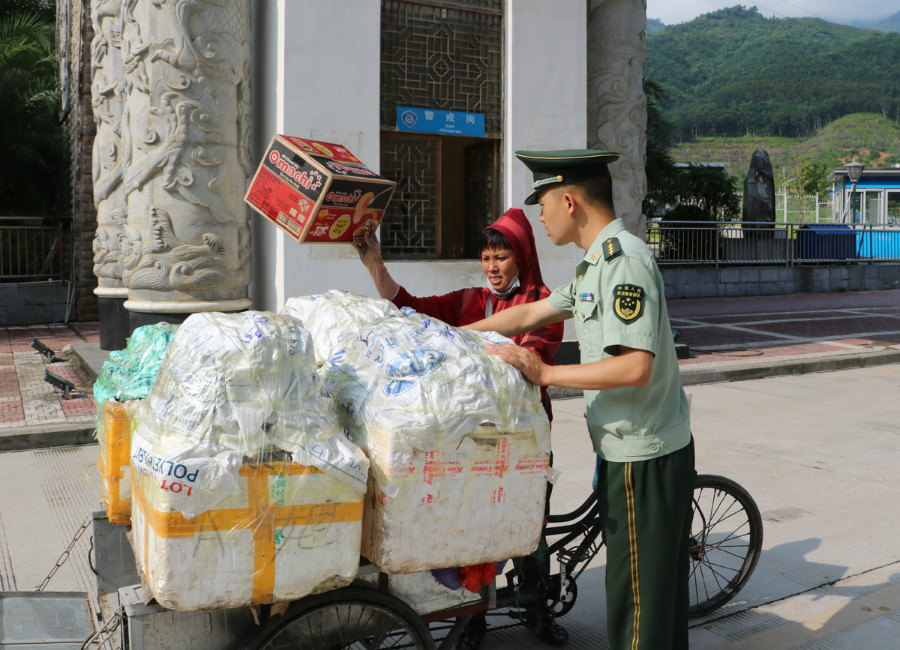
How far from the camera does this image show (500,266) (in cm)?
336

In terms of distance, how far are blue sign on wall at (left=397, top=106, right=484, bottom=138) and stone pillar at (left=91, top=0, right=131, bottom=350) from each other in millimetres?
4284

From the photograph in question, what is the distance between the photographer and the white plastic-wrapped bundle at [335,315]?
270cm

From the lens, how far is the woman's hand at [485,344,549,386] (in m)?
2.45

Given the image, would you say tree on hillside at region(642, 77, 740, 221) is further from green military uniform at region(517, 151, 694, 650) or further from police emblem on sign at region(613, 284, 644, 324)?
police emblem on sign at region(613, 284, 644, 324)

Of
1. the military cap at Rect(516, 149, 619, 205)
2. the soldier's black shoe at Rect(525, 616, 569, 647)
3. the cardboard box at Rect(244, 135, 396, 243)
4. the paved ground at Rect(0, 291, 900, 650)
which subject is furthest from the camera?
the paved ground at Rect(0, 291, 900, 650)

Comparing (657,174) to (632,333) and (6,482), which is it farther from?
(632,333)

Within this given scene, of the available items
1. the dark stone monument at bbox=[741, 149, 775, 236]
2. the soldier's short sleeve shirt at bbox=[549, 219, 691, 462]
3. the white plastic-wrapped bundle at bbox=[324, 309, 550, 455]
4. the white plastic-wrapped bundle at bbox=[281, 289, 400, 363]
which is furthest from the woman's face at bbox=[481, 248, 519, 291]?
the dark stone monument at bbox=[741, 149, 775, 236]

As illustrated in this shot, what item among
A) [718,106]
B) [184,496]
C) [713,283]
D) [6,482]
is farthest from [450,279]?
[718,106]

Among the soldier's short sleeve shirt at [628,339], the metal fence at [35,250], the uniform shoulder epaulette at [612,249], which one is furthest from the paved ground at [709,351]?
the uniform shoulder epaulette at [612,249]

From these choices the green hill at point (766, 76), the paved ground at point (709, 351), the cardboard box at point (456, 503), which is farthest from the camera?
the green hill at point (766, 76)

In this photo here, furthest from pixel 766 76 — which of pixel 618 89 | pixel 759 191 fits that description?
pixel 618 89

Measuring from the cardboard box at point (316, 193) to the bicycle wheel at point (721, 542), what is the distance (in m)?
1.76

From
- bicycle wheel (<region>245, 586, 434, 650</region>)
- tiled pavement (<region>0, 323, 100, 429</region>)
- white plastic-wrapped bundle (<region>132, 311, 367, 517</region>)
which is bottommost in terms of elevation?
tiled pavement (<region>0, 323, 100, 429</region>)

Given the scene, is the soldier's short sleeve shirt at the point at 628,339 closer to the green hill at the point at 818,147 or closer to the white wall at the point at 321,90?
the white wall at the point at 321,90
